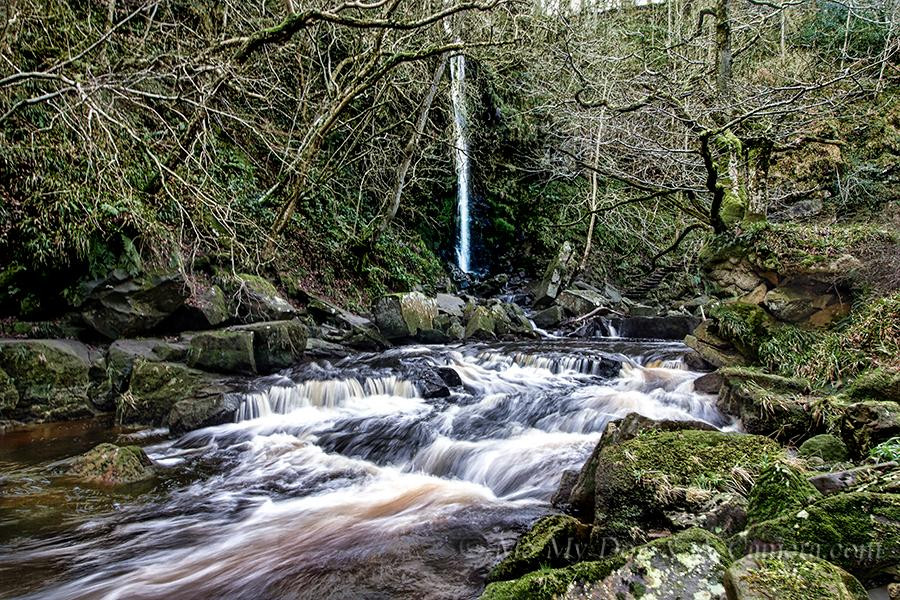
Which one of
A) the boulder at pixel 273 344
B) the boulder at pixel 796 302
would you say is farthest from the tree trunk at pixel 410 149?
the boulder at pixel 796 302

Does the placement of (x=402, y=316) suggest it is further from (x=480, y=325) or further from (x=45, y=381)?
(x=45, y=381)

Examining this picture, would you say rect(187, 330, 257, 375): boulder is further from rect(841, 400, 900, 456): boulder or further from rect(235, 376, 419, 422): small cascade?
rect(841, 400, 900, 456): boulder

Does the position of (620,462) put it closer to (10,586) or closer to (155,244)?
(10,586)

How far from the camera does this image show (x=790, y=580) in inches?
67.1

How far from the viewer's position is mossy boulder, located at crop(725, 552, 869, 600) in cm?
168

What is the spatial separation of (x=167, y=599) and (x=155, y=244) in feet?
20.7

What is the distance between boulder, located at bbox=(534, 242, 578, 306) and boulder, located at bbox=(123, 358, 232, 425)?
33.7 feet

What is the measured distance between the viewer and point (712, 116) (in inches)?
377

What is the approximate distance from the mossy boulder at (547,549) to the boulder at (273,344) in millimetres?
6573

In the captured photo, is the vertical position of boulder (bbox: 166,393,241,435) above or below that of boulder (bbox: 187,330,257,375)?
below

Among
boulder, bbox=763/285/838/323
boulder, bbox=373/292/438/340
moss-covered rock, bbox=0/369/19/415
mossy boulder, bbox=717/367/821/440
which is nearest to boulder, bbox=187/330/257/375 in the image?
moss-covered rock, bbox=0/369/19/415

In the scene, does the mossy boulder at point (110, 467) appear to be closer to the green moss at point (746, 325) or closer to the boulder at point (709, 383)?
the boulder at point (709, 383)

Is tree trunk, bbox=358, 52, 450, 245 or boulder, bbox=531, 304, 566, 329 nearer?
tree trunk, bbox=358, 52, 450, 245

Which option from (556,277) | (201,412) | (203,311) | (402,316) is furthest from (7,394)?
(556,277)
